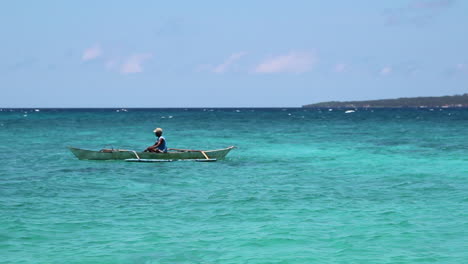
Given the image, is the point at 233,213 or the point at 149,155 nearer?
the point at 233,213

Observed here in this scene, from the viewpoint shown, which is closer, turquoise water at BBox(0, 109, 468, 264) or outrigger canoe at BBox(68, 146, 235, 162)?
turquoise water at BBox(0, 109, 468, 264)

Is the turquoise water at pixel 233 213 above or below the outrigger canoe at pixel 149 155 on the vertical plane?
below

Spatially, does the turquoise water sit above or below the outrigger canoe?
below

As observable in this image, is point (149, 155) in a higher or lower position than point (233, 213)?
higher

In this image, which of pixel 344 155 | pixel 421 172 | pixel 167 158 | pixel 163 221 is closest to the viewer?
pixel 163 221

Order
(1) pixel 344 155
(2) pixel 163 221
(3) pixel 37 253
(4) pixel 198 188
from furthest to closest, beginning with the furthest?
(1) pixel 344 155
(4) pixel 198 188
(2) pixel 163 221
(3) pixel 37 253

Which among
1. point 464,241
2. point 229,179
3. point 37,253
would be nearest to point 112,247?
point 37,253

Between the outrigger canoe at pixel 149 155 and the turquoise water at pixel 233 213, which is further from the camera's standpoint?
the outrigger canoe at pixel 149 155

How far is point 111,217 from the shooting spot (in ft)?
46.9

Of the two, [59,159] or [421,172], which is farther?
[59,159]

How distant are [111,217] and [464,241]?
7612 mm

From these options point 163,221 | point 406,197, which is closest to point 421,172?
point 406,197

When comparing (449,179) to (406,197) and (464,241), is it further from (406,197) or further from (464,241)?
(464,241)

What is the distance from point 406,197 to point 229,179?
22.0 ft
